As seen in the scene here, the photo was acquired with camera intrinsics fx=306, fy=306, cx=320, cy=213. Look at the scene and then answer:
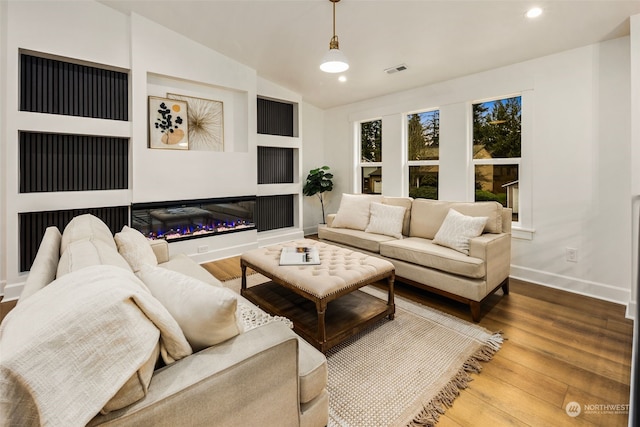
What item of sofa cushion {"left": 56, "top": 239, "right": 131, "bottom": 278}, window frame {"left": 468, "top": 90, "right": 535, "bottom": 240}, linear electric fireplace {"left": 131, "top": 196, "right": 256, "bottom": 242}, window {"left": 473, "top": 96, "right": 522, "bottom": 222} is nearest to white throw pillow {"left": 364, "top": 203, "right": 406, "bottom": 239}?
window {"left": 473, "top": 96, "right": 522, "bottom": 222}

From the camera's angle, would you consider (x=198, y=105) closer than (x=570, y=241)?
No

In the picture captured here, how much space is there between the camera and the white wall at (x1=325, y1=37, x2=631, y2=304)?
9.25 ft

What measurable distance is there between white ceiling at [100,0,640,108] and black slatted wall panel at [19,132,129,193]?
5.08 ft

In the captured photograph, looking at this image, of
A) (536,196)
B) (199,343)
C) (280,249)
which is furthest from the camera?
(536,196)

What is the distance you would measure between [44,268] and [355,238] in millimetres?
2806

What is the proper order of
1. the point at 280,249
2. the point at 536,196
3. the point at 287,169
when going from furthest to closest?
the point at 287,169 < the point at 536,196 < the point at 280,249

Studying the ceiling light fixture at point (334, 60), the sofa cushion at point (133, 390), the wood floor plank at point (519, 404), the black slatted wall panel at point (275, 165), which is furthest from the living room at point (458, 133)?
the sofa cushion at point (133, 390)

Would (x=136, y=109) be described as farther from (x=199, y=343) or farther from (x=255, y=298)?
(x=199, y=343)

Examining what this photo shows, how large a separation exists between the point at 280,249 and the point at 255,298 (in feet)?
1.63

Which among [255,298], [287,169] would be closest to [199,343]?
[255,298]

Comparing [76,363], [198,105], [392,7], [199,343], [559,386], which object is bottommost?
[559,386]

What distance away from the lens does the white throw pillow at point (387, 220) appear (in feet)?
11.7

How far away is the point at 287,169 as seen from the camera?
5.61m

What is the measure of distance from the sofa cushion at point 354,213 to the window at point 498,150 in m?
1.34
